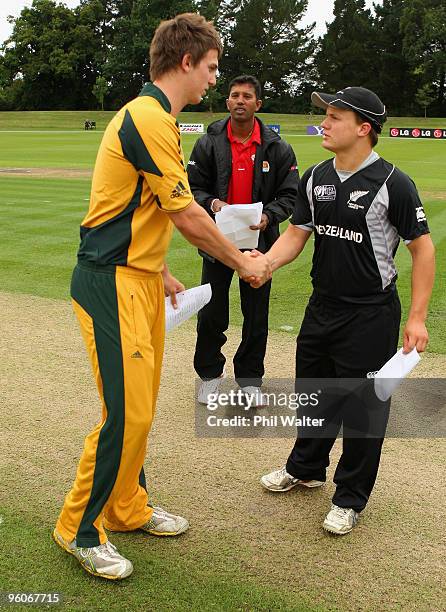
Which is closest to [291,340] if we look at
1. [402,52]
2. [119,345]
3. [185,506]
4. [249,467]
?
[249,467]

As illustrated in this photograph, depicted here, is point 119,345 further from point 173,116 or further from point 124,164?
point 173,116

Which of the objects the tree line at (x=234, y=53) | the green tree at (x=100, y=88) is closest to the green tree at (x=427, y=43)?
the tree line at (x=234, y=53)

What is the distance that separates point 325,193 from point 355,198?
0.20 m

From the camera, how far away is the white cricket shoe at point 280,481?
13.8 feet

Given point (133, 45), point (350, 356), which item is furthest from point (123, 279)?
point (133, 45)

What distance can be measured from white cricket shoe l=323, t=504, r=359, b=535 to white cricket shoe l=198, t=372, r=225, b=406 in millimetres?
1866

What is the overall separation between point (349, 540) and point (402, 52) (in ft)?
271

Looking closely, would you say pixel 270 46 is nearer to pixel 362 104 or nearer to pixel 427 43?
pixel 427 43

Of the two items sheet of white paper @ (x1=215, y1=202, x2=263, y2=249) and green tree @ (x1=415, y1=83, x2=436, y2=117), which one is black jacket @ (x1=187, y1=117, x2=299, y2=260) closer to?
sheet of white paper @ (x1=215, y1=202, x2=263, y2=249)

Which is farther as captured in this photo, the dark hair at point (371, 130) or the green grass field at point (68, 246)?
the green grass field at point (68, 246)

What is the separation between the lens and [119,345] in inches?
128

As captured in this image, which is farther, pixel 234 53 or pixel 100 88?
pixel 234 53

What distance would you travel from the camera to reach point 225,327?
5.59 metres

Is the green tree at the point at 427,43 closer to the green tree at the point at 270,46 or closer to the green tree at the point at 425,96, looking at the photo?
the green tree at the point at 425,96
